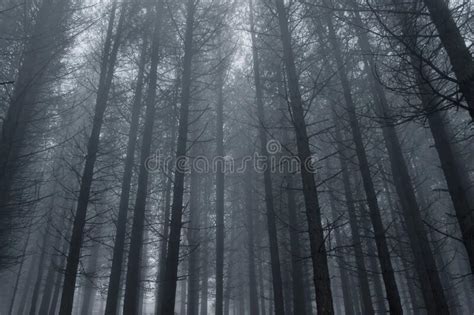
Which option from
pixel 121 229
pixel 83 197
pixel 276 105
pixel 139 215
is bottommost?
pixel 139 215

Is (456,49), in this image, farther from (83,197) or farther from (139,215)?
(83,197)

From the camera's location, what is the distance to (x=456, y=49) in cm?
355

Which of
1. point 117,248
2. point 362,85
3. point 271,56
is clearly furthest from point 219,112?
point 117,248

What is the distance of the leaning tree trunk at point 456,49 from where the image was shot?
3328 mm

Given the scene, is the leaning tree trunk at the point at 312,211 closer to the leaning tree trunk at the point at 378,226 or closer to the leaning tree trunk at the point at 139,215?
the leaning tree trunk at the point at 378,226

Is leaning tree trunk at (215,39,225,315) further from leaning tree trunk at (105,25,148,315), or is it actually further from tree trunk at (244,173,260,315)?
leaning tree trunk at (105,25,148,315)

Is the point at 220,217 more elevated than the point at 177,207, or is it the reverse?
the point at 220,217

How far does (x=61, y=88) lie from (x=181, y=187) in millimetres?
11694

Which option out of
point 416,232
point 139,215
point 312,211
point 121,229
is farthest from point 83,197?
point 416,232

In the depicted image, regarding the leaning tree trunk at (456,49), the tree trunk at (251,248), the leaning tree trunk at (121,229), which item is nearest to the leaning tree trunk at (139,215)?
the leaning tree trunk at (121,229)

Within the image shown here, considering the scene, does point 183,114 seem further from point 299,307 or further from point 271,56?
point 299,307

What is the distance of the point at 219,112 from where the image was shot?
1337cm

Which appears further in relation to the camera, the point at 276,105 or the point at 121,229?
the point at 276,105

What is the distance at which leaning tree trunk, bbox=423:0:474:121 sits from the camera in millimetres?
3328
